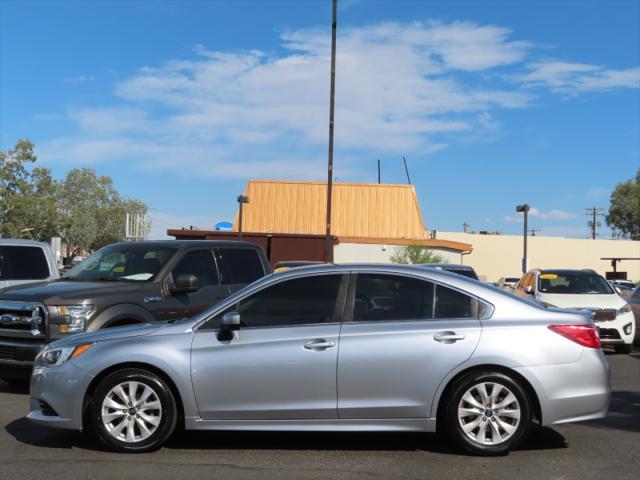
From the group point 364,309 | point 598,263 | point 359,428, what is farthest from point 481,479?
point 598,263

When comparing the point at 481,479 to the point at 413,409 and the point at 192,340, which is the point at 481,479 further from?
the point at 192,340

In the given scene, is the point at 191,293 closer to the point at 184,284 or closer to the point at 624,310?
the point at 184,284

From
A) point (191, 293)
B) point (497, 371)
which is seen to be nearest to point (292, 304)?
point (497, 371)

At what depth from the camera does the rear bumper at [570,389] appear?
595 cm

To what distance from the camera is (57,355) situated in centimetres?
627

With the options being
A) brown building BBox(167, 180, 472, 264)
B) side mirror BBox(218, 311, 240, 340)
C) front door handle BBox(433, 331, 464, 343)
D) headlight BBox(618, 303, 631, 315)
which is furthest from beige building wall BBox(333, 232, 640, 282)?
side mirror BBox(218, 311, 240, 340)

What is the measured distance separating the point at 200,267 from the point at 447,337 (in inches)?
184

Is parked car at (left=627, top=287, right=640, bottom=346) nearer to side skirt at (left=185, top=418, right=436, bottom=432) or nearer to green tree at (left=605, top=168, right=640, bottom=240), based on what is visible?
side skirt at (left=185, top=418, right=436, bottom=432)

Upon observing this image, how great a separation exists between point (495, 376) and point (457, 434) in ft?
1.83


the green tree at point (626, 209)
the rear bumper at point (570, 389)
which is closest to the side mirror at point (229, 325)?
the rear bumper at point (570, 389)

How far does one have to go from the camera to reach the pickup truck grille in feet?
27.9

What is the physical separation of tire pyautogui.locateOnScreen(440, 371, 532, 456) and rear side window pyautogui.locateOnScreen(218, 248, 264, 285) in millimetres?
4753

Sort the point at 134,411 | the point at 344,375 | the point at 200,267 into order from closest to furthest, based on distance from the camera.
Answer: the point at 344,375, the point at 134,411, the point at 200,267

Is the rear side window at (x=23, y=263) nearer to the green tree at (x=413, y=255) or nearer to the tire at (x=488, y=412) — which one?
the tire at (x=488, y=412)
